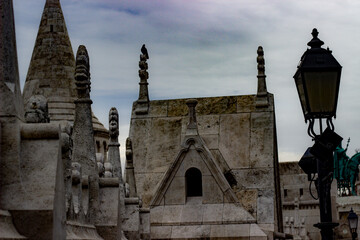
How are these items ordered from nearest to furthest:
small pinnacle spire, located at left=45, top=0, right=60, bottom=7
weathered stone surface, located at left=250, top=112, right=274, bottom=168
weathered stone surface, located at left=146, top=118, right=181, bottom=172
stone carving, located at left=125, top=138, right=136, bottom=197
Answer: stone carving, located at left=125, top=138, right=136, bottom=197, weathered stone surface, located at left=250, top=112, right=274, bottom=168, weathered stone surface, located at left=146, top=118, right=181, bottom=172, small pinnacle spire, located at left=45, top=0, right=60, bottom=7

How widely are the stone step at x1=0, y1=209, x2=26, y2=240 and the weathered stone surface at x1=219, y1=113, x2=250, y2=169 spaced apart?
57.0 ft

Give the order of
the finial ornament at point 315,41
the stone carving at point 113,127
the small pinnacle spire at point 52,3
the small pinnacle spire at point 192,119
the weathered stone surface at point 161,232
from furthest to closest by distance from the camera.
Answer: the small pinnacle spire at point 52,3 → the weathered stone surface at point 161,232 → the small pinnacle spire at point 192,119 → the stone carving at point 113,127 → the finial ornament at point 315,41

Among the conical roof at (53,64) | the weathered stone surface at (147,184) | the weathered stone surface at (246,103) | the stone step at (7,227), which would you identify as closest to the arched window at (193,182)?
the weathered stone surface at (147,184)

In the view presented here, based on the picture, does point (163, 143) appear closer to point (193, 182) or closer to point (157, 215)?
point (193, 182)

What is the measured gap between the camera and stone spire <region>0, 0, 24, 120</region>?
8.14 metres

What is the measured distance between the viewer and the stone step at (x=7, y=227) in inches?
296

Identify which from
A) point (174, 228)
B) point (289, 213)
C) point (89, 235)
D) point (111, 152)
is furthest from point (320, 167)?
point (289, 213)

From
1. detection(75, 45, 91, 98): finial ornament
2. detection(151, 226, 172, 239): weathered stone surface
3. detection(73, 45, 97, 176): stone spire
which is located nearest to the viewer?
detection(73, 45, 97, 176): stone spire

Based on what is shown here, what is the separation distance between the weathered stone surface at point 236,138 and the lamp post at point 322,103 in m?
14.5

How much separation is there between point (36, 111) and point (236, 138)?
16938mm

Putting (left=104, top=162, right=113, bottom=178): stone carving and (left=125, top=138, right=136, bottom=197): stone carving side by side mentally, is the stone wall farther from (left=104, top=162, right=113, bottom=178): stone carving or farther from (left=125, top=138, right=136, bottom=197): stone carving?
(left=104, top=162, right=113, bottom=178): stone carving

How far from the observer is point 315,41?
10.9 m

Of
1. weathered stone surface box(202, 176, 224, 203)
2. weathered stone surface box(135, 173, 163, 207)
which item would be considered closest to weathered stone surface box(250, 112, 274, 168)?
weathered stone surface box(202, 176, 224, 203)

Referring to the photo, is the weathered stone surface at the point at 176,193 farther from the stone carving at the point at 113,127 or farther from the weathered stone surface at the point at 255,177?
the stone carving at the point at 113,127
